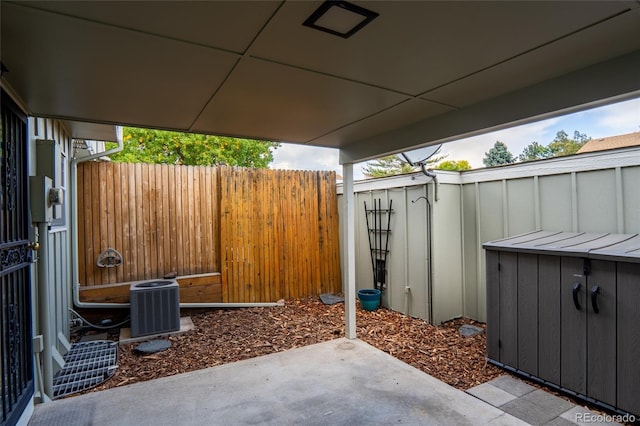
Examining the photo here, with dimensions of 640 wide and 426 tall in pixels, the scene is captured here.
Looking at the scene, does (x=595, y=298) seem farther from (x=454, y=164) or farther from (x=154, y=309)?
(x=454, y=164)

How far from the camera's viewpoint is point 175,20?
1400mm

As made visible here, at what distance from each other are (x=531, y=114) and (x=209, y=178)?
4358 millimetres

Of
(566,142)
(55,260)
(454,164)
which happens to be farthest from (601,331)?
(566,142)

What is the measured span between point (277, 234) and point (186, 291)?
1.62 m

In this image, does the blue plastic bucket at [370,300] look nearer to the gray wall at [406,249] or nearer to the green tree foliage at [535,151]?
the gray wall at [406,249]

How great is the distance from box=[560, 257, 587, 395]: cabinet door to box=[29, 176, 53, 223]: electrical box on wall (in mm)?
3999

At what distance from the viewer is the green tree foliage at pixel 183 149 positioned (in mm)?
12211

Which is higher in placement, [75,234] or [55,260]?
[75,234]

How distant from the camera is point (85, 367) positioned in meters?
3.31

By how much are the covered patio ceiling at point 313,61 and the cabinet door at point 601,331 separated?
1366 millimetres

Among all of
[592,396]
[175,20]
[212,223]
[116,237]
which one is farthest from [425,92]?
[116,237]

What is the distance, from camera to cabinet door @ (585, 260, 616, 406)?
2535 mm

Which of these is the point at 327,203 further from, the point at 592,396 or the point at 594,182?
the point at 592,396

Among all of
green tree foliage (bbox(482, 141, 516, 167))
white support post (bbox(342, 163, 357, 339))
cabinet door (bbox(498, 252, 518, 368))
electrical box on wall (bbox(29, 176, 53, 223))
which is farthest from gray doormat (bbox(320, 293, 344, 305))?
green tree foliage (bbox(482, 141, 516, 167))
